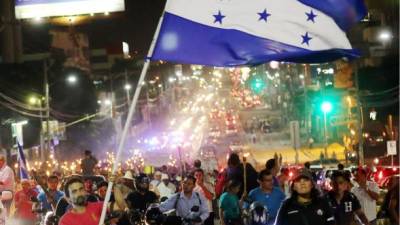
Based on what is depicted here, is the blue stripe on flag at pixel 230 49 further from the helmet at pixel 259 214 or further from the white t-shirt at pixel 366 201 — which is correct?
the white t-shirt at pixel 366 201

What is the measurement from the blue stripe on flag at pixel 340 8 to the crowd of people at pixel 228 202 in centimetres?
162

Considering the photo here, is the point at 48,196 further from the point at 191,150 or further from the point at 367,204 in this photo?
the point at 191,150

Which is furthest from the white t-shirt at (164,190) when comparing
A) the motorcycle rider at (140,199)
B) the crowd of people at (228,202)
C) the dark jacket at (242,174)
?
the motorcycle rider at (140,199)

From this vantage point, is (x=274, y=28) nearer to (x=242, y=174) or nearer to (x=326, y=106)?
(x=242, y=174)

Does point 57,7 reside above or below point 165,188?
above

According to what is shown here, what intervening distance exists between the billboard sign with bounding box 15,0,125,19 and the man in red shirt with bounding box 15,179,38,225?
62.0 feet

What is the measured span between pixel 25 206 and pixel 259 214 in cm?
666

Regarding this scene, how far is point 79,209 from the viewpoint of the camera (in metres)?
6.83

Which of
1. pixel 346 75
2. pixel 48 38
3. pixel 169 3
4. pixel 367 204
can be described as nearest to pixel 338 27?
pixel 169 3

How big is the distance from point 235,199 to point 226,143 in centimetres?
5876

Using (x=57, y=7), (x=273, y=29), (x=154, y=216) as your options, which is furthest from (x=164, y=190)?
(x=57, y=7)

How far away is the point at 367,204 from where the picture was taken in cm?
1176

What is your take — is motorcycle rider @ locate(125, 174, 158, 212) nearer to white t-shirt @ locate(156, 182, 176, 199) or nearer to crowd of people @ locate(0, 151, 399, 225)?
crowd of people @ locate(0, 151, 399, 225)

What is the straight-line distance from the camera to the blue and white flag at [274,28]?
6.91m
